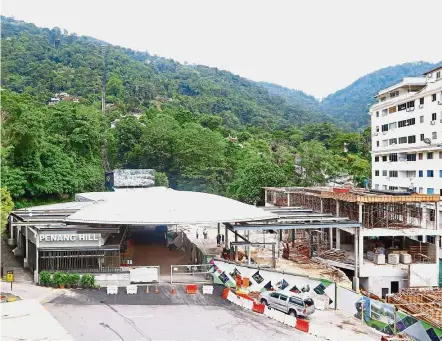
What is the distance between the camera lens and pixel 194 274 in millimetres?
33219

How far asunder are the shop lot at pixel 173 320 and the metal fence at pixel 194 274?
317 centimetres

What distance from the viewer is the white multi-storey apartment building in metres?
52.6

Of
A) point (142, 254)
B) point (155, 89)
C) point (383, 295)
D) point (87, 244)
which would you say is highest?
point (155, 89)

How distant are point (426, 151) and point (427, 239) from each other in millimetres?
10652

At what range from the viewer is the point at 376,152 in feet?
218

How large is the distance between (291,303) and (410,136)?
132 ft

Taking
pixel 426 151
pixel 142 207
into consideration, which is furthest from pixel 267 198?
pixel 142 207

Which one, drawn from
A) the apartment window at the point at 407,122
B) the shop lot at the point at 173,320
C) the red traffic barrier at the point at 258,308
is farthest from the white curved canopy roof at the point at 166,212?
the apartment window at the point at 407,122

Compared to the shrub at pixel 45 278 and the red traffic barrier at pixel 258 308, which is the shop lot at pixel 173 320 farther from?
the shrub at pixel 45 278

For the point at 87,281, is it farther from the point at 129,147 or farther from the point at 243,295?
the point at 129,147

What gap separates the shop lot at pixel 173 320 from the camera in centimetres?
2191

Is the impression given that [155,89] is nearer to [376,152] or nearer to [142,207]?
[376,152]

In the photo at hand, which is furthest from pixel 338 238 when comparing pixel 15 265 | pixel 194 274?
pixel 15 265

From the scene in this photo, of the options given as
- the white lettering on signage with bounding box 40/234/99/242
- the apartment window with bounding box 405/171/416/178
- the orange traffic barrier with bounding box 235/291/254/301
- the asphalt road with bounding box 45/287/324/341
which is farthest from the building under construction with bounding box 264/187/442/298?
the white lettering on signage with bounding box 40/234/99/242
